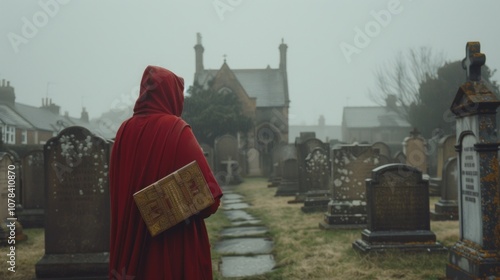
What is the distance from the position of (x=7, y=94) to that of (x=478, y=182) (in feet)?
109

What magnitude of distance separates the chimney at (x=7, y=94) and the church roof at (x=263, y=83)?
15.8 metres

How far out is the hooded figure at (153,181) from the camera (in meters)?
2.82

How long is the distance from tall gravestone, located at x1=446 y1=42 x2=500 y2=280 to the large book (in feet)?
13.1

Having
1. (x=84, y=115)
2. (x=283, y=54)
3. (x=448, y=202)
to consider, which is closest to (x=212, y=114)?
(x=283, y=54)

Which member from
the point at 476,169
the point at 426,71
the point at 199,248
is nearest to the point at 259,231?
the point at 476,169

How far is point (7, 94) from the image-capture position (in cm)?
3089

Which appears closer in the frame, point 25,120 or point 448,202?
point 448,202

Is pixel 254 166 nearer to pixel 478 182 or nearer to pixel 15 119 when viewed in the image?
pixel 15 119

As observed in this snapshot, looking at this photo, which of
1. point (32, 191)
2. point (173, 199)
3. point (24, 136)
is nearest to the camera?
point (173, 199)

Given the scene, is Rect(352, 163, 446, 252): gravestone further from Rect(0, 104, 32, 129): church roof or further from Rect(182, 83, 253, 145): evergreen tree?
Rect(0, 104, 32, 129): church roof

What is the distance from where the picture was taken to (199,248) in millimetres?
2869

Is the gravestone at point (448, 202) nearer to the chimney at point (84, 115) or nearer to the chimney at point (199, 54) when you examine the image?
the chimney at point (199, 54)

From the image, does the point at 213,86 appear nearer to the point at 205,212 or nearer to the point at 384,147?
the point at 384,147

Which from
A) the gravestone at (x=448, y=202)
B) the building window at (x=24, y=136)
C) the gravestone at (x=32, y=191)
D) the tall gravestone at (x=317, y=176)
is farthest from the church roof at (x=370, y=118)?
the gravestone at (x=32, y=191)
